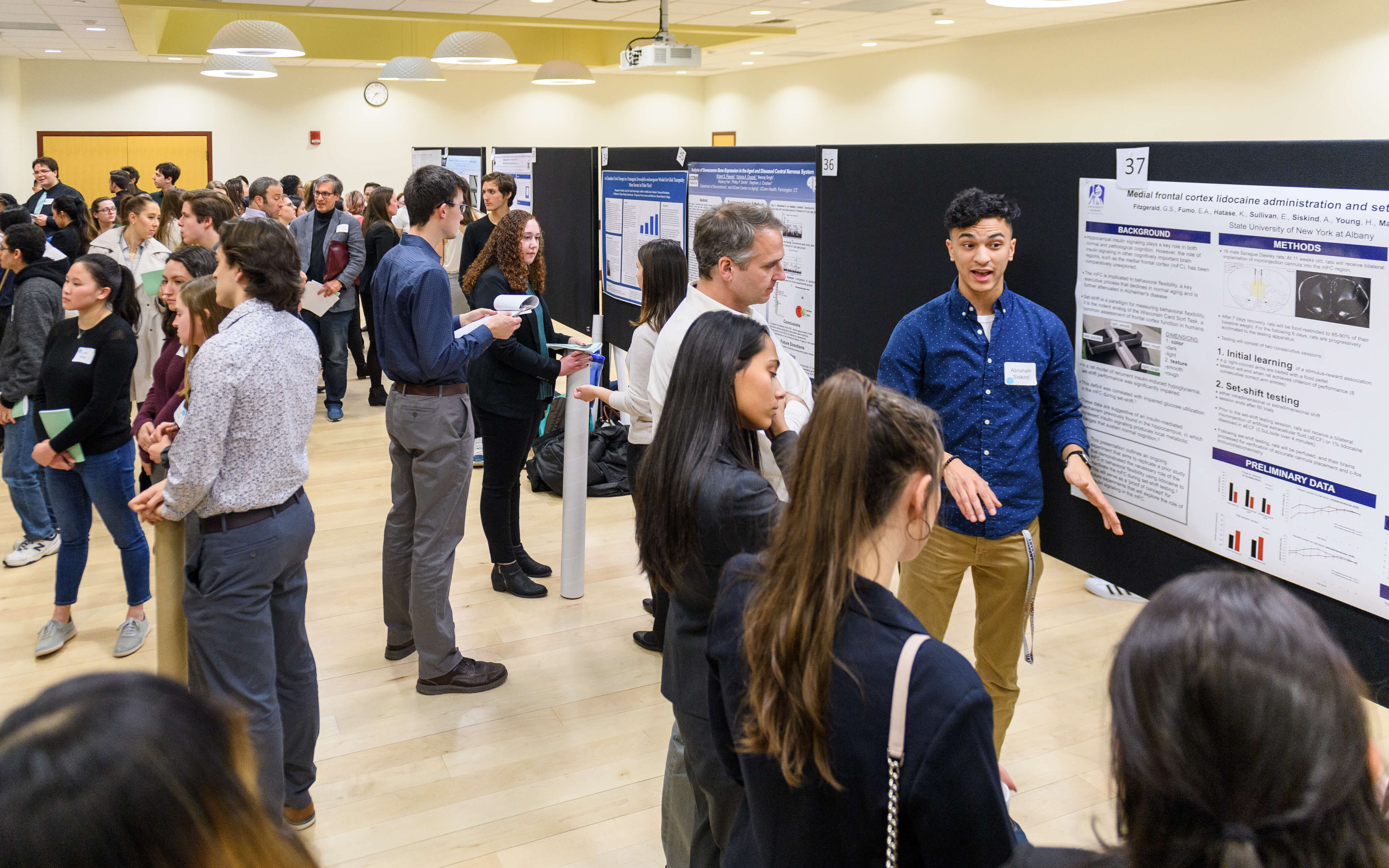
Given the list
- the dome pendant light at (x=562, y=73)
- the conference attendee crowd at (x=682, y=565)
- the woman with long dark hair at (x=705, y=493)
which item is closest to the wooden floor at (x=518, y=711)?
the conference attendee crowd at (x=682, y=565)

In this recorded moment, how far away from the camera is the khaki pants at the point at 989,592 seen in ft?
8.61

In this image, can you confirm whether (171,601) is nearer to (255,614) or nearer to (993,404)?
(255,614)

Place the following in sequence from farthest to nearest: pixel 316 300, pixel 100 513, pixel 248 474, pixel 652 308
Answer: pixel 316 300
pixel 100 513
pixel 652 308
pixel 248 474

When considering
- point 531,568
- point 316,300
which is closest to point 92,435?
point 531,568

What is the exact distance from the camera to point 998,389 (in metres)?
2.54

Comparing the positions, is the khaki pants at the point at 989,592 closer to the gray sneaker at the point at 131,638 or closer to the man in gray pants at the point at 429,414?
the man in gray pants at the point at 429,414

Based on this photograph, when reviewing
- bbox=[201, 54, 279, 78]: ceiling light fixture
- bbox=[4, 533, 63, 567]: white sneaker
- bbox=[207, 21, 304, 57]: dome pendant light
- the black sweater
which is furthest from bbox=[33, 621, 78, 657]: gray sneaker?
bbox=[201, 54, 279, 78]: ceiling light fixture

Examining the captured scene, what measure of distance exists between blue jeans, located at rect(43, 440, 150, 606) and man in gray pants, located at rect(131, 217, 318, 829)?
146cm

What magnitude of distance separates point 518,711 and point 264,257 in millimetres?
1773

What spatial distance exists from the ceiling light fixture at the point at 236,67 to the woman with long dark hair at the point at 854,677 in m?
10.7

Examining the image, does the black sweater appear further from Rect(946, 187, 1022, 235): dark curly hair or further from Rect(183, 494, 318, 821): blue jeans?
Rect(946, 187, 1022, 235): dark curly hair

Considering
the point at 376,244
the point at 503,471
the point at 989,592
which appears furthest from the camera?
the point at 376,244

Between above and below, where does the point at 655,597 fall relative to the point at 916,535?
below

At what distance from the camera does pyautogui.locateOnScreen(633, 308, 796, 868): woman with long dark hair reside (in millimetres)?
→ 1771
